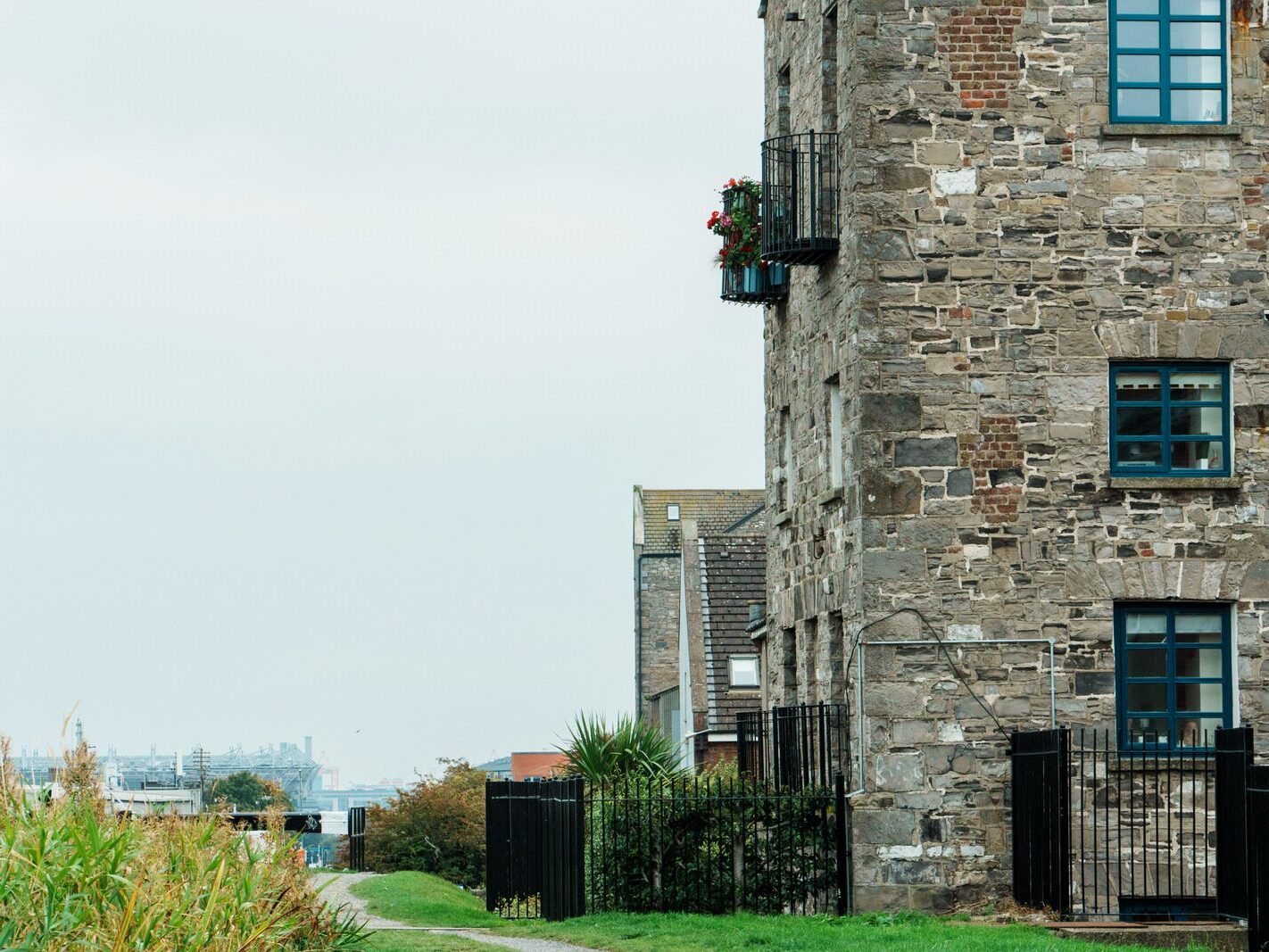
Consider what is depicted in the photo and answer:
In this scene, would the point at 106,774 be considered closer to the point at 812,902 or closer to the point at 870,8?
the point at 812,902

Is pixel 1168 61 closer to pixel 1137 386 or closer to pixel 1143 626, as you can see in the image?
pixel 1137 386

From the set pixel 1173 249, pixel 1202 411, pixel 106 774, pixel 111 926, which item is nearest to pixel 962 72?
pixel 1173 249

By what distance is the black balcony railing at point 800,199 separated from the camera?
22.1m

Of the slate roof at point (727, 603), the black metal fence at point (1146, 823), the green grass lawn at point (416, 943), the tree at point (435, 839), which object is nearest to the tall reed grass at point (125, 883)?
the green grass lawn at point (416, 943)

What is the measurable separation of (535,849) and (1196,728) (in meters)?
7.61

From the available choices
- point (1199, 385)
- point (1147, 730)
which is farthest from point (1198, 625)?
point (1199, 385)

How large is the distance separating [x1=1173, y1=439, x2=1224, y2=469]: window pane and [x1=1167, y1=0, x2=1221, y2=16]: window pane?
4778 millimetres

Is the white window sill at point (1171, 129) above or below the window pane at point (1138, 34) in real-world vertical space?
below

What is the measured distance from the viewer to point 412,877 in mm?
32469

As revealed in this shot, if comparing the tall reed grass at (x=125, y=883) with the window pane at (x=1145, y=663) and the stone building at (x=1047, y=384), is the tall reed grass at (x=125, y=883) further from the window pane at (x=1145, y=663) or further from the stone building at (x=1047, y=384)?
the window pane at (x=1145, y=663)

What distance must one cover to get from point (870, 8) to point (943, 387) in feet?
14.1

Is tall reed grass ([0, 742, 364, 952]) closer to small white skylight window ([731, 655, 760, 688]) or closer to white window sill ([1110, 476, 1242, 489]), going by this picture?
white window sill ([1110, 476, 1242, 489])

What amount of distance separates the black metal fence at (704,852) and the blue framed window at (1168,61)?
8312 millimetres

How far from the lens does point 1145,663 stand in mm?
20844
